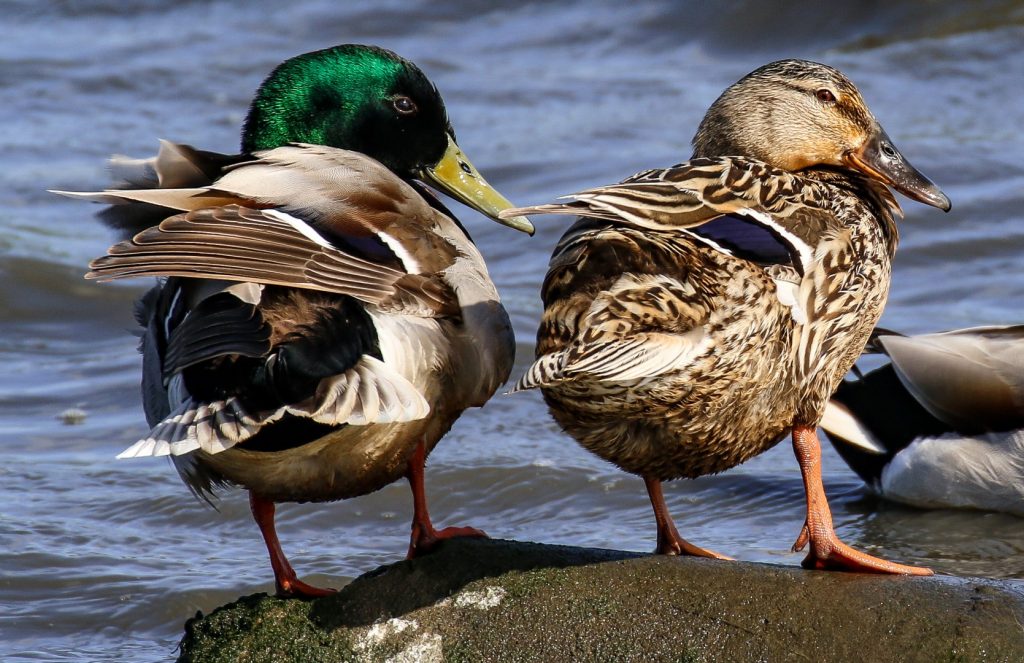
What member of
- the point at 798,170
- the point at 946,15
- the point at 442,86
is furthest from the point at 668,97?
the point at 798,170

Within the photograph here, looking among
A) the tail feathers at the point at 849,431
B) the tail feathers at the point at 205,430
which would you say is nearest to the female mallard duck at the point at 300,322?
the tail feathers at the point at 205,430

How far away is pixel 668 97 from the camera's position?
11.9 m

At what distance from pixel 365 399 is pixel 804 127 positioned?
1.94 meters

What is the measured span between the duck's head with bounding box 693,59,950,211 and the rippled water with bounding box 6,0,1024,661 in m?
1.41

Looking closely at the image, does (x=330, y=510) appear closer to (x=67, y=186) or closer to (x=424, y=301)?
(x=424, y=301)

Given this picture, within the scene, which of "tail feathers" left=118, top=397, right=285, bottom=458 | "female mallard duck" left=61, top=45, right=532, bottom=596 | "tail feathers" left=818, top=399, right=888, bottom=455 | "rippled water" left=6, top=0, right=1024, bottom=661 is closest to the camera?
"tail feathers" left=118, top=397, right=285, bottom=458

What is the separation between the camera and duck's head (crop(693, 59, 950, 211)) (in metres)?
4.68

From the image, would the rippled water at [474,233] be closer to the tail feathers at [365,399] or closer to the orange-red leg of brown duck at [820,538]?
the orange-red leg of brown duck at [820,538]

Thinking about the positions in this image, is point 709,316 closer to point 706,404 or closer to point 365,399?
point 706,404

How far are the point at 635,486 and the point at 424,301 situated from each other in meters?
2.41

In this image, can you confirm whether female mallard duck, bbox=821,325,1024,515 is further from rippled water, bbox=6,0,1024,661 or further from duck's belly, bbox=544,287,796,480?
duck's belly, bbox=544,287,796,480

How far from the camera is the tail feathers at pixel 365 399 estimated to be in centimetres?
334

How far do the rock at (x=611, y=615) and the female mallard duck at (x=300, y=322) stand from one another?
Result: 0.19m

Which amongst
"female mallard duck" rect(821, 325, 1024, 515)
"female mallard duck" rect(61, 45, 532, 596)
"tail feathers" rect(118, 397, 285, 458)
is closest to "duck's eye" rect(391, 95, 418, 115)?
"female mallard duck" rect(61, 45, 532, 596)
